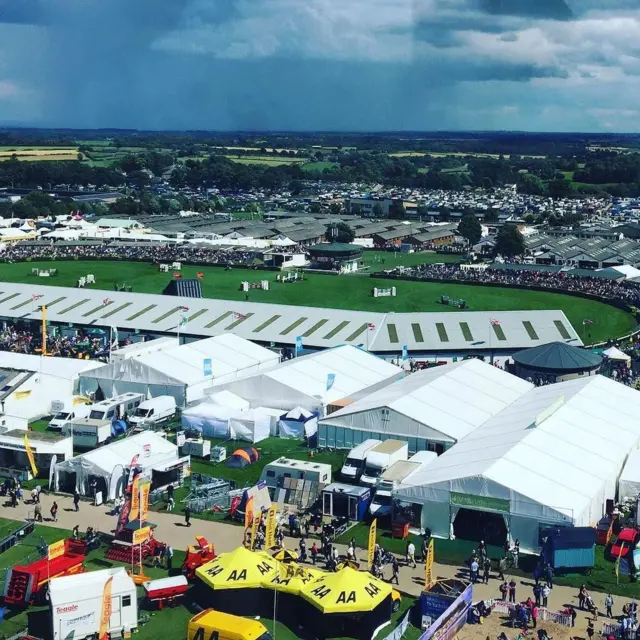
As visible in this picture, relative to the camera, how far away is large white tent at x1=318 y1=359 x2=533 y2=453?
31.1m

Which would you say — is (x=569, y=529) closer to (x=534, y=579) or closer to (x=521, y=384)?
(x=534, y=579)

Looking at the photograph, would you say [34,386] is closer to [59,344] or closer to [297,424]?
[297,424]

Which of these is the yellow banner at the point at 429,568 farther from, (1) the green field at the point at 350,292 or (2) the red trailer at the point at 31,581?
(1) the green field at the point at 350,292

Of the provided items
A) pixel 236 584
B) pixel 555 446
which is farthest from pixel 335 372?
pixel 236 584

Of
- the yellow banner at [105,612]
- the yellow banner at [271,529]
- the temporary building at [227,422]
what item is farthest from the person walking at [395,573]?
the temporary building at [227,422]

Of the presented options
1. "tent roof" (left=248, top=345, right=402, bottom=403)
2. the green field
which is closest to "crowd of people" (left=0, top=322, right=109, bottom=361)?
"tent roof" (left=248, top=345, right=402, bottom=403)

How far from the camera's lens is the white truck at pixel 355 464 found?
28672mm

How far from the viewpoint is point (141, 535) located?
23422mm

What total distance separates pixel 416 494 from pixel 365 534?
1.67 metres

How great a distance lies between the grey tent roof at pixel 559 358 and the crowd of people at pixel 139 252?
37733 millimetres

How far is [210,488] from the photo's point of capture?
91.1 ft

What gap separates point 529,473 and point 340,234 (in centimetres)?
7292

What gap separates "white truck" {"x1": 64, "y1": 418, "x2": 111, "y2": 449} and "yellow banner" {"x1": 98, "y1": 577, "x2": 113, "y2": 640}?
13375mm

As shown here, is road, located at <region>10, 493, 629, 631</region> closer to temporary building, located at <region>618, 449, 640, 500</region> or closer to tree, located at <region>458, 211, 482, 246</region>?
temporary building, located at <region>618, 449, 640, 500</region>
